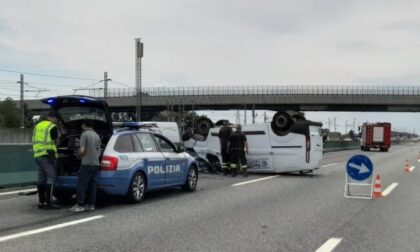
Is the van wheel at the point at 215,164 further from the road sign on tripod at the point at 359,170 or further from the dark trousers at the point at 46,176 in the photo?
the dark trousers at the point at 46,176

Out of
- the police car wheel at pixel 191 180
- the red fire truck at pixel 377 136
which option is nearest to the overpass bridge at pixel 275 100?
the red fire truck at pixel 377 136

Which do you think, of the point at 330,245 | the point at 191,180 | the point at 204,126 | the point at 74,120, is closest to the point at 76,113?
the point at 74,120

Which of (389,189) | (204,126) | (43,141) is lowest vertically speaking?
(389,189)

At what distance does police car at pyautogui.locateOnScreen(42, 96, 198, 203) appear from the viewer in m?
10.0

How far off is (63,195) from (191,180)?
314 cm

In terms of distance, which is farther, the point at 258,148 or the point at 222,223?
the point at 258,148

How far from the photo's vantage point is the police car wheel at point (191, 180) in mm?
12500

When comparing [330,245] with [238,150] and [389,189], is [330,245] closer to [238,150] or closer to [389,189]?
[389,189]

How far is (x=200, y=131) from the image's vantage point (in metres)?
19.4

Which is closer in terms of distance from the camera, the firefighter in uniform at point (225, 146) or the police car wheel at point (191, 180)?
the police car wheel at point (191, 180)

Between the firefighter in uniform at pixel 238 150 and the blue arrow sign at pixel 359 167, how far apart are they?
5.06 m

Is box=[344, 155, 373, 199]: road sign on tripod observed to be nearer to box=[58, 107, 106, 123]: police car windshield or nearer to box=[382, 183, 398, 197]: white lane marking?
box=[382, 183, 398, 197]: white lane marking

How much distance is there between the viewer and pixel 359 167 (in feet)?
40.6

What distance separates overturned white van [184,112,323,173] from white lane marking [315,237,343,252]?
10.1m
